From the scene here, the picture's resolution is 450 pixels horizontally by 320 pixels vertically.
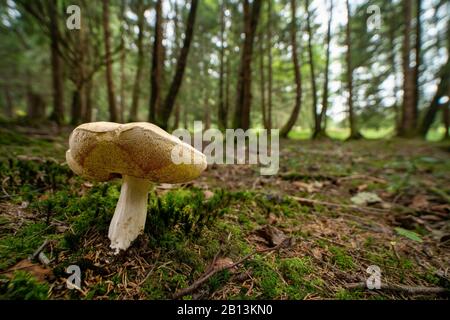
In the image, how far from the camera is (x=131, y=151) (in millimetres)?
1283

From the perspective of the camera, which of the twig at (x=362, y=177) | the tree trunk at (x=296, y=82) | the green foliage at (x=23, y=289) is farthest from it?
the tree trunk at (x=296, y=82)

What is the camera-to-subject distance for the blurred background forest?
749 cm

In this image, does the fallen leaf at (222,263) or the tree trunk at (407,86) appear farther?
the tree trunk at (407,86)

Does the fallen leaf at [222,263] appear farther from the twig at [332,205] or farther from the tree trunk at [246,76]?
the tree trunk at [246,76]

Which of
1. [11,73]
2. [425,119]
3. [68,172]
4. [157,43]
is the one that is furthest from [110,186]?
[11,73]

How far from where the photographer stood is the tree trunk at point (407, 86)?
917 centimetres

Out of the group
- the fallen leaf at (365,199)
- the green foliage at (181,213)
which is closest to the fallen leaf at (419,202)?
the fallen leaf at (365,199)

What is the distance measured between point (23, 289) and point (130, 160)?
79 centimetres

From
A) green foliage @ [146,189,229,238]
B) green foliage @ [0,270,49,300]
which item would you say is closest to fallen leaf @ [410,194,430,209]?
green foliage @ [146,189,229,238]

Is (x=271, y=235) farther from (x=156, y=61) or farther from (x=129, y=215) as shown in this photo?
(x=156, y=61)

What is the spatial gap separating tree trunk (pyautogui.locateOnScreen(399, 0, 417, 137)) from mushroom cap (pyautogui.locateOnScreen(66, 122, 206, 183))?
10957 millimetres

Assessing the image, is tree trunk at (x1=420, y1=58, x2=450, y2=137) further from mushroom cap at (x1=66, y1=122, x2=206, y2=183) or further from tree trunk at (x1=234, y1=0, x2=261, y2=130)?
mushroom cap at (x1=66, y1=122, x2=206, y2=183)
